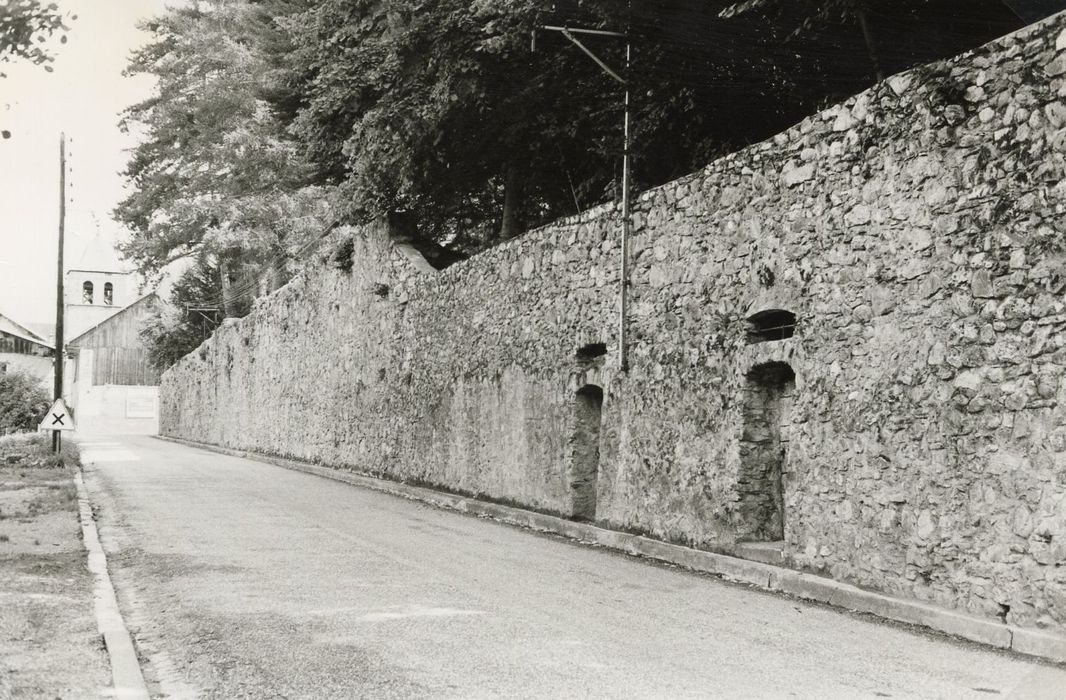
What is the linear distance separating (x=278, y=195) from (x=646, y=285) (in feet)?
88.5

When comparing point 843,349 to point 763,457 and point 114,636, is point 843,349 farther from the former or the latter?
point 114,636

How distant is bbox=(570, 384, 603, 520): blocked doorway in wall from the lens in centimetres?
1399

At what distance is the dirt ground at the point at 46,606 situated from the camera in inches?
220

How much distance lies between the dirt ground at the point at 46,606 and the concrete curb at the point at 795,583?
565 centimetres

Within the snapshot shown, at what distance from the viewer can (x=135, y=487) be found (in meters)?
17.8

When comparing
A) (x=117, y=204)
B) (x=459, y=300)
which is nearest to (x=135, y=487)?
(x=459, y=300)

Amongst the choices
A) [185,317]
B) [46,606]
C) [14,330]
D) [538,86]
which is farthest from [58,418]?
[14,330]

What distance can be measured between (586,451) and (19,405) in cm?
4295

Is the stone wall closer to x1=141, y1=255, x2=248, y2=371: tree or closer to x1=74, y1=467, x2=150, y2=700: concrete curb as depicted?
x1=74, y1=467, x2=150, y2=700: concrete curb

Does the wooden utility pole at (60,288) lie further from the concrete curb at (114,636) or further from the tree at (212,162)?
the concrete curb at (114,636)

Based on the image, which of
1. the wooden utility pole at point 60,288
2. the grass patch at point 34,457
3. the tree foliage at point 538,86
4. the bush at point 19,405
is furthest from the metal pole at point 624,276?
the bush at point 19,405

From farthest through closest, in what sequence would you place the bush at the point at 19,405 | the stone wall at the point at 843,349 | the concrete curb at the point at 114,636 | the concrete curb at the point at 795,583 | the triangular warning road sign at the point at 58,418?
the bush at the point at 19,405, the triangular warning road sign at the point at 58,418, the stone wall at the point at 843,349, the concrete curb at the point at 795,583, the concrete curb at the point at 114,636

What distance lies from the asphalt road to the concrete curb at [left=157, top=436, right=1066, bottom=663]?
0.22 metres

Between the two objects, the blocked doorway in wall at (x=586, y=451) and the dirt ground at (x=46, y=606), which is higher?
the blocked doorway in wall at (x=586, y=451)
